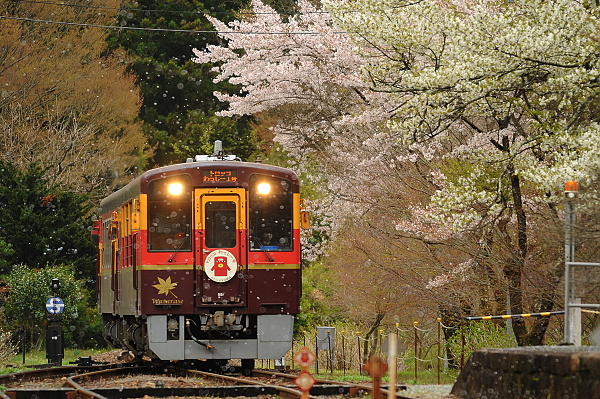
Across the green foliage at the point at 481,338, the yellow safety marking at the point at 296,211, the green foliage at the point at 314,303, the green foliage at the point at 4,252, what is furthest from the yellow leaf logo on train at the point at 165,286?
the green foliage at the point at 4,252

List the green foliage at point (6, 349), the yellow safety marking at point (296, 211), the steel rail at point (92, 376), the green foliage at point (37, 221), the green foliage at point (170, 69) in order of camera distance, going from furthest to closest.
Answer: the green foliage at point (170, 69)
the green foliage at point (37, 221)
the green foliage at point (6, 349)
the yellow safety marking at point (296, 211)
the steel rail at point (92, 376)

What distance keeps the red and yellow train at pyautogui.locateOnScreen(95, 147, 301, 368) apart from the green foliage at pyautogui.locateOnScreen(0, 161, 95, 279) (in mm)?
14970

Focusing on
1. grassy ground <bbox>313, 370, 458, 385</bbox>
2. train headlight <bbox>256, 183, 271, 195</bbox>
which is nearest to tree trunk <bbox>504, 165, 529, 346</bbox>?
grassy ground <bbox>313, 370, 458, 385</bbox>

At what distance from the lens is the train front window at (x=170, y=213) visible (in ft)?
50.4

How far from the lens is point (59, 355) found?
68.8 ft

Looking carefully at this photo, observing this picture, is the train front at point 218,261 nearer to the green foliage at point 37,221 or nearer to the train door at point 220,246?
the train door at point 220,246

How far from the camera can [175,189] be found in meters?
15.5

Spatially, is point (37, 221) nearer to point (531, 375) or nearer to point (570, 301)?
point (570, 301)

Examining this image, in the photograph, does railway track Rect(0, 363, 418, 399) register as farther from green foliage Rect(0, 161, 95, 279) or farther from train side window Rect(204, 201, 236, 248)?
green foliage Rect(0, 161, 95, 279)

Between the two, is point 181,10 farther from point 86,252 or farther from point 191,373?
point 191,373

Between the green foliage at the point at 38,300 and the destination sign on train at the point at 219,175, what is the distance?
492 inches

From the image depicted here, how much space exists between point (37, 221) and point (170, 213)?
52.4 ft

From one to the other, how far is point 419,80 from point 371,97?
22.0ft

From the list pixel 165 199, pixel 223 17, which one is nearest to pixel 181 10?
pixel 223 17
